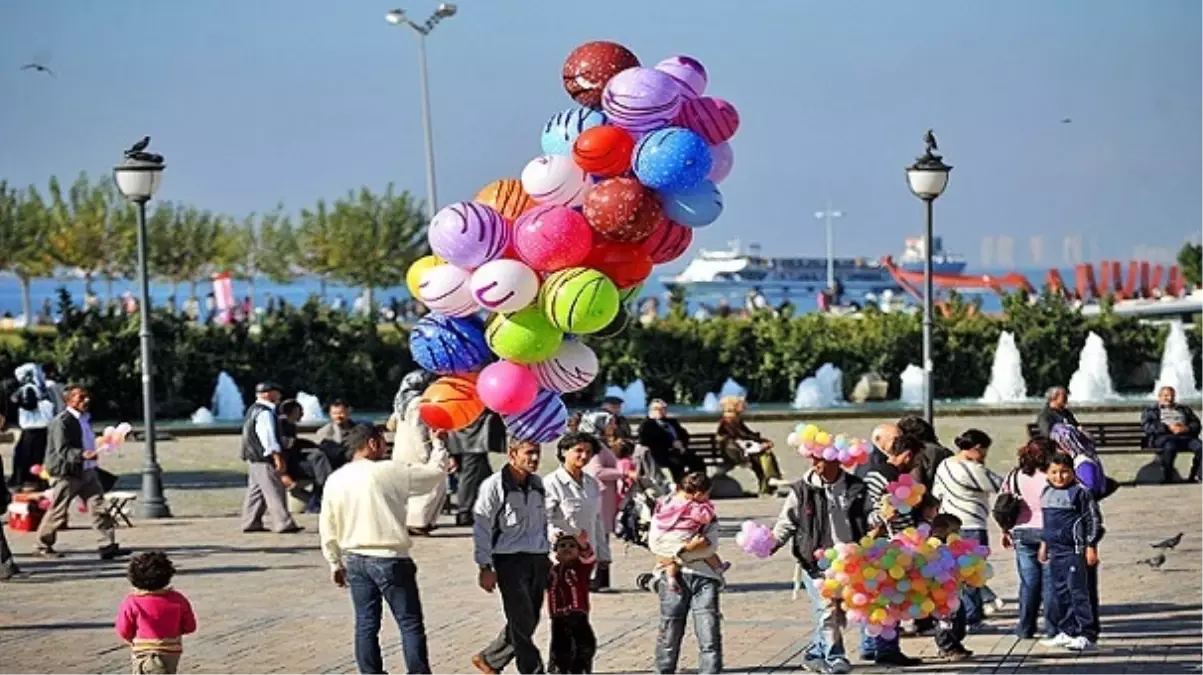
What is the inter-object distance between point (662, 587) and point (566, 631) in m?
0.59

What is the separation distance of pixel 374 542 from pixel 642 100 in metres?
2.83

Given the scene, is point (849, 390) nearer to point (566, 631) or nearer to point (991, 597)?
point (991, 597)

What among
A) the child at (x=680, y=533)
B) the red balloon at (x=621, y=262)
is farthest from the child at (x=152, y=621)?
the red balloon at (x=621, y=262)

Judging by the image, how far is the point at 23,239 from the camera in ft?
258

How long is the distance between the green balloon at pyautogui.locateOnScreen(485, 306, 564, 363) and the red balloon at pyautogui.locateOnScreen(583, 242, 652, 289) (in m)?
0.42

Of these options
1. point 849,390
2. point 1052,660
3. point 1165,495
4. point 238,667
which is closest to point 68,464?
point 238,667

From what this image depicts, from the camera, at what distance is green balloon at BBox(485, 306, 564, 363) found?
40.7 feet

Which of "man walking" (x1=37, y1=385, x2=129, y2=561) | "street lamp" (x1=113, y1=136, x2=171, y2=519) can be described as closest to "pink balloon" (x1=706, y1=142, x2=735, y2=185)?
"man walking" (x1=37, y1=385, x2=129, y2=561)

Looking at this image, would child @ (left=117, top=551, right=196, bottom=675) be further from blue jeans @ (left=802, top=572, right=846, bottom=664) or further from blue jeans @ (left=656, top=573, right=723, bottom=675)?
blue jeans @ (left=802, top=572, right=846, bottom=664)

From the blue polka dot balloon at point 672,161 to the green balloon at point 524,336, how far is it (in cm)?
98

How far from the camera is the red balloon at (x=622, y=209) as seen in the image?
39.7 feet

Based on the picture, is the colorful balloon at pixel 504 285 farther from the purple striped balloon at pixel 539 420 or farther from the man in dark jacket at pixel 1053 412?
the man in dark jacket at pixel 1053 412

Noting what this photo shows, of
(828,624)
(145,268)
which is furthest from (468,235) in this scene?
(145,268)

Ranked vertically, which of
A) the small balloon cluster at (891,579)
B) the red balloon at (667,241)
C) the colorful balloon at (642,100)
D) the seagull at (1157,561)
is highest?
the colorful balloon at (642,100)
